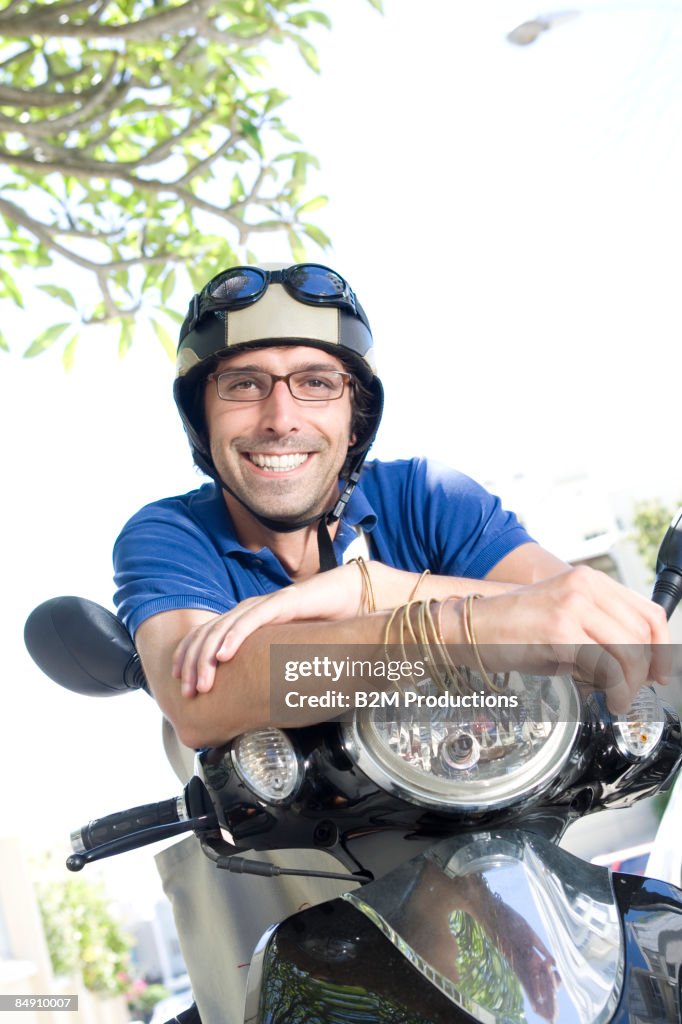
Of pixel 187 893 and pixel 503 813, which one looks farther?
pixel 187 893

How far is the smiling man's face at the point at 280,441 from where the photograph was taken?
1.88 meters

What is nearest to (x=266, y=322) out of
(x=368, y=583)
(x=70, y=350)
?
(x=368, y=583)

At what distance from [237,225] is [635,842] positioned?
13.5 metres

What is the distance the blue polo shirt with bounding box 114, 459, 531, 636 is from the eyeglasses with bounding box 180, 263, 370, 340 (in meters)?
0.38

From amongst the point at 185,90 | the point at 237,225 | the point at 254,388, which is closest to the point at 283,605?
the point at 254,388

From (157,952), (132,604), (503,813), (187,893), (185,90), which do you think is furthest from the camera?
(157,952)

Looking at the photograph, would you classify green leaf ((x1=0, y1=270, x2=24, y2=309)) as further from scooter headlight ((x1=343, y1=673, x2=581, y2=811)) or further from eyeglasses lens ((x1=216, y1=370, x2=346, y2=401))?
scooter headlight ((x1=343, y1=673, x2=581, y2=811))

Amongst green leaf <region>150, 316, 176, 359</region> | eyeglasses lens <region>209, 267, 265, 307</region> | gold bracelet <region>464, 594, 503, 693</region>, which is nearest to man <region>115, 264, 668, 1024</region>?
eyeglasses lens <region>209, 267, 265, 307</region>

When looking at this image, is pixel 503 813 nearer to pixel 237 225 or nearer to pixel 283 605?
pixel 283 605

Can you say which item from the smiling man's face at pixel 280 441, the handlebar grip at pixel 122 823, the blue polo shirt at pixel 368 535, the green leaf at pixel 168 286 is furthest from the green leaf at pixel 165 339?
the handlebar grip at pixel 122 823

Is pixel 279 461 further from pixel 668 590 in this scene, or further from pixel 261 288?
pixel 668 590

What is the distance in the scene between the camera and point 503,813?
967 mm

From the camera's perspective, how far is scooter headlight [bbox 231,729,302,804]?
994 millimetres

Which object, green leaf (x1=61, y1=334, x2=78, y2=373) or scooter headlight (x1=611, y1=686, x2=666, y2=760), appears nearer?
scooter headlight (x1=611, y1=686, x2=666, y2=760)
